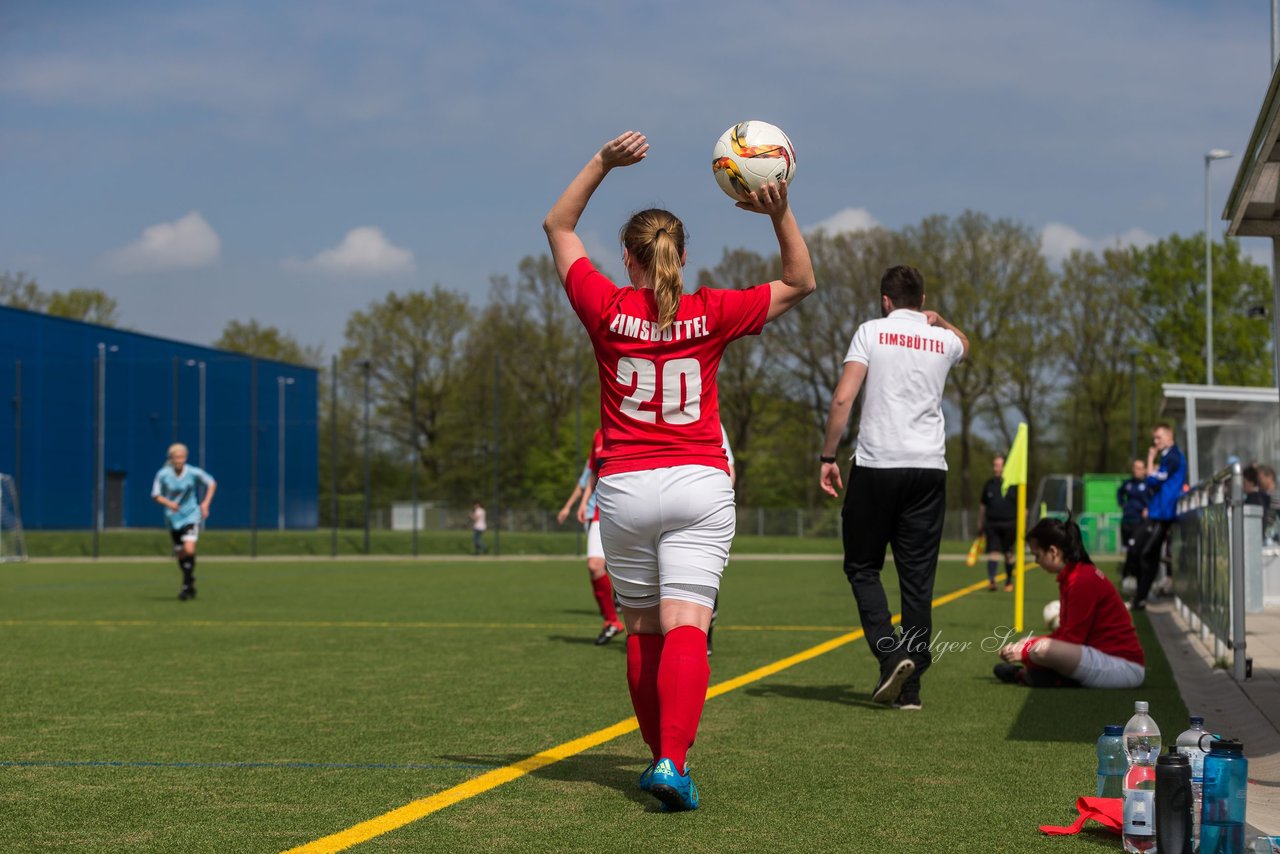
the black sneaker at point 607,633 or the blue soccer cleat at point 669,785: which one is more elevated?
the blue soccer cleat at point 669,785

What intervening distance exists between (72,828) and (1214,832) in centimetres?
331

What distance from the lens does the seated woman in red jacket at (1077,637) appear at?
332 inches

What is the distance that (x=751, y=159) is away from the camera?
523 cm

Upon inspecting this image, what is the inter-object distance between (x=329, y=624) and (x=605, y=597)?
3.46 meters

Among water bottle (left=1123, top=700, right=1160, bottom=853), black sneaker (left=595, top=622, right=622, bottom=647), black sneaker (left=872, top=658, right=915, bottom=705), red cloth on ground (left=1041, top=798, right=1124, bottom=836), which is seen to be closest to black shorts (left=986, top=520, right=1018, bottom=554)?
black sneaker (left=595, top=622, right=622, bottom=647)

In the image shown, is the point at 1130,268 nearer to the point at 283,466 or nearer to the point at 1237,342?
the point at 1237,342

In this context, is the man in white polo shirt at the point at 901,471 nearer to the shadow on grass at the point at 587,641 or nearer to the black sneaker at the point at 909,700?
the black sneaker at the point at 909,700

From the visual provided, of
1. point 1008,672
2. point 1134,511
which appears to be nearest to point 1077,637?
point 1008,672

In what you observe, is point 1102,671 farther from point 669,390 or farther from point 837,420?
point 669,390

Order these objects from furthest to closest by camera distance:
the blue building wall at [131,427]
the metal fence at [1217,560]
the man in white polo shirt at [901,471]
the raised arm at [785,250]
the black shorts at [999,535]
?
the blue building wall at [131,427], the black shorts at [999,535], the metal fence at [1217,560], the man in white polo shirt at [901,471], the raised arm at [785,250]

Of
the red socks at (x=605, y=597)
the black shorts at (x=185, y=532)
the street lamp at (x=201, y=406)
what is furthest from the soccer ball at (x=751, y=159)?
the street lamp at (x=201, y=406)

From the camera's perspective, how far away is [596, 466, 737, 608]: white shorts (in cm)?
483

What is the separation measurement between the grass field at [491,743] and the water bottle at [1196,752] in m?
0.32

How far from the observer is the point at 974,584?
2395 centimetres
